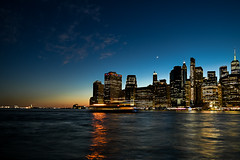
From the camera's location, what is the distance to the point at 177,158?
18891 mm

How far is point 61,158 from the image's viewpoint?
1941 centimetres

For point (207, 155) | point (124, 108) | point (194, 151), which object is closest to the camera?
point (207, 155)

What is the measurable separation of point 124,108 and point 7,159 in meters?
168

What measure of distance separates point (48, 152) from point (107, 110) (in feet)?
559

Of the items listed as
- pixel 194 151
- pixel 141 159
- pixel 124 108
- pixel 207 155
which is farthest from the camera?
pixel 124 108

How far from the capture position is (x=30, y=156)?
20.4 m

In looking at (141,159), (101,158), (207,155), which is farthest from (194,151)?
(101,158)

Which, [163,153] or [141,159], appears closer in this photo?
[141,159]

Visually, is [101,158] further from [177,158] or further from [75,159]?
[177,158]

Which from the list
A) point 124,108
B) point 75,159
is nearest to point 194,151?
point 75,159

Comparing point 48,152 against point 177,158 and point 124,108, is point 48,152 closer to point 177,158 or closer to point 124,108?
point 177,158

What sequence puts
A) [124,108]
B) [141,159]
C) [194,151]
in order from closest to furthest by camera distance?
1. [141,159]
2. [194,151]
3. [124,108]

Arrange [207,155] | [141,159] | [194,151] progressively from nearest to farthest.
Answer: [141,159] < [207,155] < [194,151]

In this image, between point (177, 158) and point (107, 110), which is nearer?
point (177, 158)
